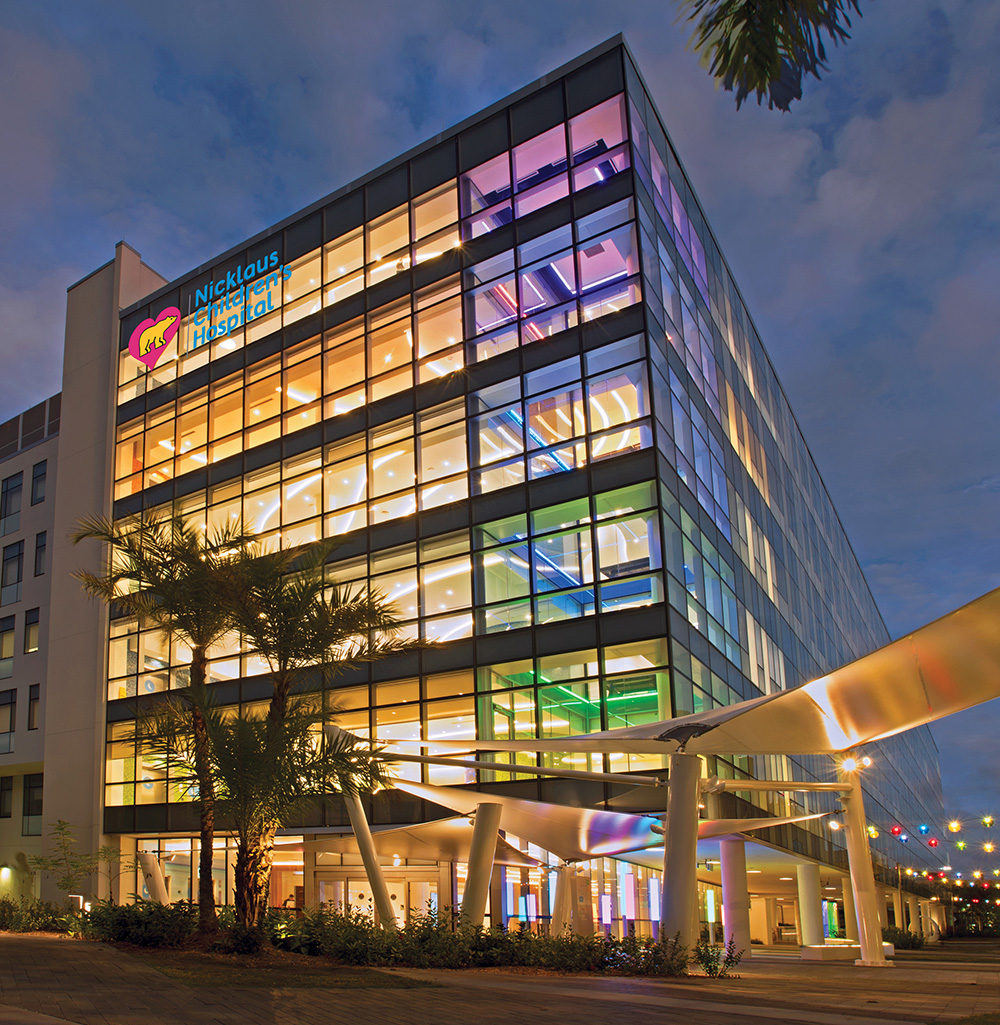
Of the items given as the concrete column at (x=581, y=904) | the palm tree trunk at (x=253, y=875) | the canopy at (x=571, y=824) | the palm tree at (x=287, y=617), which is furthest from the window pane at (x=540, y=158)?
the palm tree trunk at (x=253, y=875)

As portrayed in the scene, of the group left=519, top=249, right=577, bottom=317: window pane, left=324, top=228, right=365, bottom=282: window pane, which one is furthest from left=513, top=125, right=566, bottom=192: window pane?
left=324, top=228, right=365, bottom=282: window pane

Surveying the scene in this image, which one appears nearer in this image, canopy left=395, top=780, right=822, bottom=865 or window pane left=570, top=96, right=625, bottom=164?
canopy left=395, top=780, right=822, bottom=865

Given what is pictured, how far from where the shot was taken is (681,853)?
16906 millimetres

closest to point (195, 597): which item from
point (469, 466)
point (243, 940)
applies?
point (243, 940)

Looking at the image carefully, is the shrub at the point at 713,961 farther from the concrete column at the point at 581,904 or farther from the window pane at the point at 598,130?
the window pane at the point at 598,130

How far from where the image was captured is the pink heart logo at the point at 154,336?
41188mm

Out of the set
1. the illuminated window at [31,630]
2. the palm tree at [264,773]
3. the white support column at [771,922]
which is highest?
the illuminated window at [31,630]

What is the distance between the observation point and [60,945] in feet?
61.5

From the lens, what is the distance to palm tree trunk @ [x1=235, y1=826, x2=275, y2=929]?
17766mm

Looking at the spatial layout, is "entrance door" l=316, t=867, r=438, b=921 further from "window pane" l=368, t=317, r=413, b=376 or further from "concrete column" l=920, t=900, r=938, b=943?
"concrete column" l=920, t=900, r=938, b=943

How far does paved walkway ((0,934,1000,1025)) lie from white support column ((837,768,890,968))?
389cm

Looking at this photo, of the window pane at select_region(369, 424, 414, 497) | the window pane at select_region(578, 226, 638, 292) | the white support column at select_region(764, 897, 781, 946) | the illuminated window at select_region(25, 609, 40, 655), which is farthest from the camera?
the white support column at select_region(764, 897, 781, 946)

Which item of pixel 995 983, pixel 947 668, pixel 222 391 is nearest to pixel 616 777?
pixel 947 668

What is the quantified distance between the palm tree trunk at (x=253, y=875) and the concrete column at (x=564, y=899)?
25.4ft
